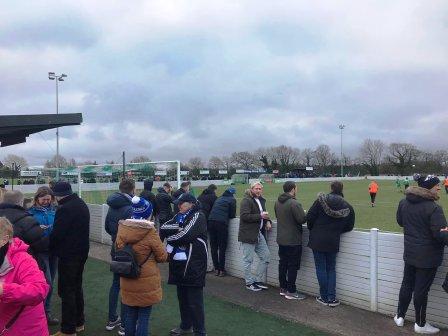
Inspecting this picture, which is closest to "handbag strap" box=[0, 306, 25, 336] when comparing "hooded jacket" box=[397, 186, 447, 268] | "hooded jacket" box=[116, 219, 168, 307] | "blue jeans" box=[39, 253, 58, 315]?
"hooded jacket" box=[116, 219, 168, 307]

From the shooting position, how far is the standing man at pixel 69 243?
5000 mm

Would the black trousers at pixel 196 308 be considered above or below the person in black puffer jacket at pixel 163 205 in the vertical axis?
below

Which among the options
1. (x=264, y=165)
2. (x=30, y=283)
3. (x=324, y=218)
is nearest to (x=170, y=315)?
(x=324, y=218)

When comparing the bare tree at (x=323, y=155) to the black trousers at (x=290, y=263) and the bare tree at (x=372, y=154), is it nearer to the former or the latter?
the bare tree at (x=372, y=154)

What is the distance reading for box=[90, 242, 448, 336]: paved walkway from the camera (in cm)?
556

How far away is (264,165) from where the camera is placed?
115438mm

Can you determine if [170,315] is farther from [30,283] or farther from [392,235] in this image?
[30,283]

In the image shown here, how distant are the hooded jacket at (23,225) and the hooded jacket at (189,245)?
4.16ft

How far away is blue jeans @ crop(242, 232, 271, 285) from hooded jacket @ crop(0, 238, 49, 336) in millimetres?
4575

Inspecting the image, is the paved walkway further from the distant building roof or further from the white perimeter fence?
the distant building roof

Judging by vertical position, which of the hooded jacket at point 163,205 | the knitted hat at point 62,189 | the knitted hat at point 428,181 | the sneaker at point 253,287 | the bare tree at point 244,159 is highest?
the bare tree at point 244,159

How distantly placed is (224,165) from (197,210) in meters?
115

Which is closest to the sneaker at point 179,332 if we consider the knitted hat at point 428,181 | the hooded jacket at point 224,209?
the hooded jacket at point 224,209

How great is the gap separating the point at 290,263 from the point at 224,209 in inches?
68.5
